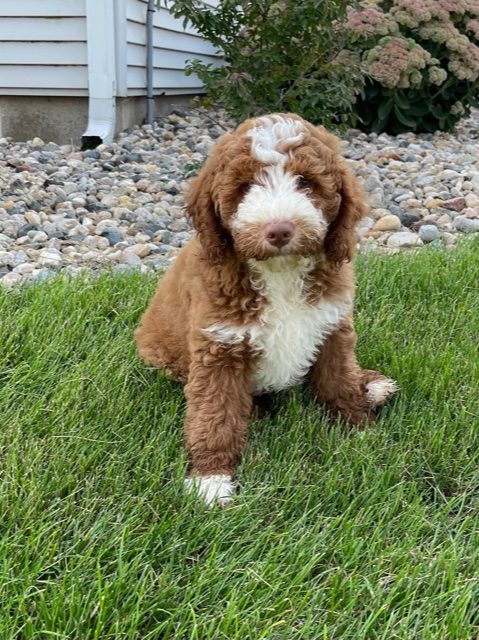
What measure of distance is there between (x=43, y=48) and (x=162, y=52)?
5.45 ft

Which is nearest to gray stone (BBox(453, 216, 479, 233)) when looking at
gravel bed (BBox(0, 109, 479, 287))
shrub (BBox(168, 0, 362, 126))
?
gravel bed (BBox(0, 109, 479, 287))

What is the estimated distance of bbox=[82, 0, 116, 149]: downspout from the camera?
6.33m

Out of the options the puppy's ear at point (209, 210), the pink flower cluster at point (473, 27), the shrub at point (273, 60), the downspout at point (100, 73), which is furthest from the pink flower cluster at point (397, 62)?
the puppy's ear at point (209, 210)

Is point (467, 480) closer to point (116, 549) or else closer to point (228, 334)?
point (228, 334)

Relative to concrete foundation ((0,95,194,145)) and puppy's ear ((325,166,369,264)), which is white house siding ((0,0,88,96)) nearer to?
concrete foundation ((0,95,194,145))

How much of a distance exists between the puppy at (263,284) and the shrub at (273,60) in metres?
3.11

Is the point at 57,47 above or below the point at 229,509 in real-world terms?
above

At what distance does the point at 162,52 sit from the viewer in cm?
798

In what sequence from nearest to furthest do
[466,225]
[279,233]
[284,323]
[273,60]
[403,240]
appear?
[279,233], [284,323], [403,240], [466,225], [273,60]

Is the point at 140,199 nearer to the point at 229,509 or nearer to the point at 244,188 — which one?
the point at 244,188

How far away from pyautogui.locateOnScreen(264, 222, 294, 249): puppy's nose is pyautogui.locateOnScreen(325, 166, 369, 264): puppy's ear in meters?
0.30

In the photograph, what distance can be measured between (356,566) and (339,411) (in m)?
0.89

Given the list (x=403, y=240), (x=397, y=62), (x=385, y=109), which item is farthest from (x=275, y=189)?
(x=385, y=109)

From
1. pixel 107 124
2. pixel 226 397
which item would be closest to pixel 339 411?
pixel 226 397
